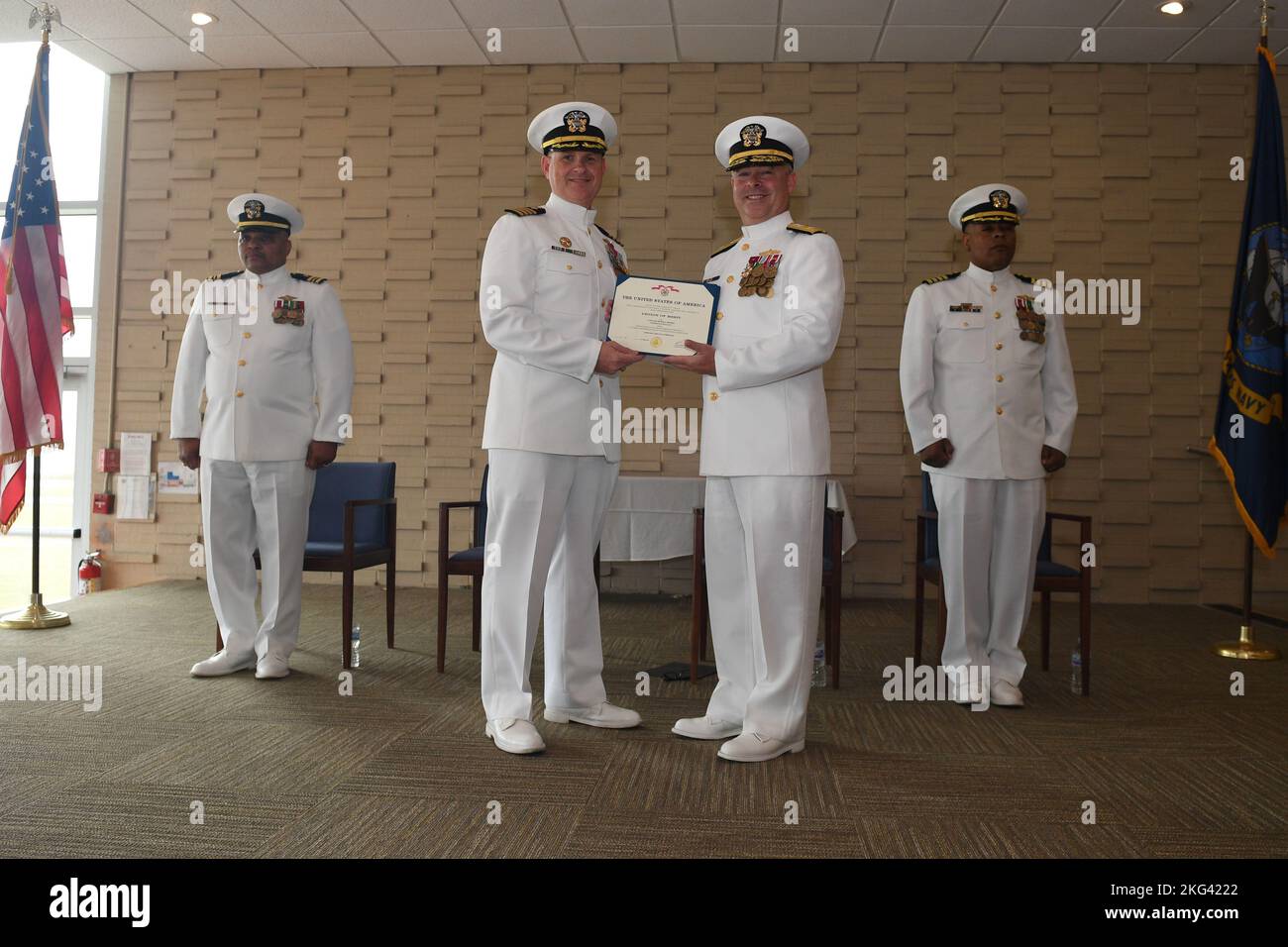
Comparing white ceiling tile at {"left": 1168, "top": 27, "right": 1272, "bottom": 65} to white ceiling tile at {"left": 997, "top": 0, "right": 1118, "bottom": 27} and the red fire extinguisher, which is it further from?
the red fire extinguisher

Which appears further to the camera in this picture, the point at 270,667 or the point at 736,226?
the point at 736,226

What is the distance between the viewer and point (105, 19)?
6246 millimetres

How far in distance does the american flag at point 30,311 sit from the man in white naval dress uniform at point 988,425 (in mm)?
4638

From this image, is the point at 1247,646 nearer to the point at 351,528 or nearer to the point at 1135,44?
the point at 1135,44

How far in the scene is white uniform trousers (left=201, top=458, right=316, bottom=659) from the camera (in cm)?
388

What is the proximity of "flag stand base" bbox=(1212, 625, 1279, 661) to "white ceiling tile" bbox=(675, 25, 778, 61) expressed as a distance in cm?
461

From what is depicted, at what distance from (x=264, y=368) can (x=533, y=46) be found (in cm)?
379

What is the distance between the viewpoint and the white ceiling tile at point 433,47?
252 inches

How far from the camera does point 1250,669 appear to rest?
4371mm

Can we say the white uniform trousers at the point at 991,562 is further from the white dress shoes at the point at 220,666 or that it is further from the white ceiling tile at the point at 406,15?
the white ceiling tile at the point at 406,15

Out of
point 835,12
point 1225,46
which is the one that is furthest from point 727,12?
point 1225,46

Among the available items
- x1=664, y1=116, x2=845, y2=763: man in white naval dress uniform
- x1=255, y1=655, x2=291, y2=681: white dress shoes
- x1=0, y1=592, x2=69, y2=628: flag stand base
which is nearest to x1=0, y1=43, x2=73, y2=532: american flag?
x1=0, y1=592, x2=69, y2=628: flag stand base

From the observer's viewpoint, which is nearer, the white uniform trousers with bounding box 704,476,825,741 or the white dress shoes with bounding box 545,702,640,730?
the white uniform trousers with bounding box 704,476,825,741
